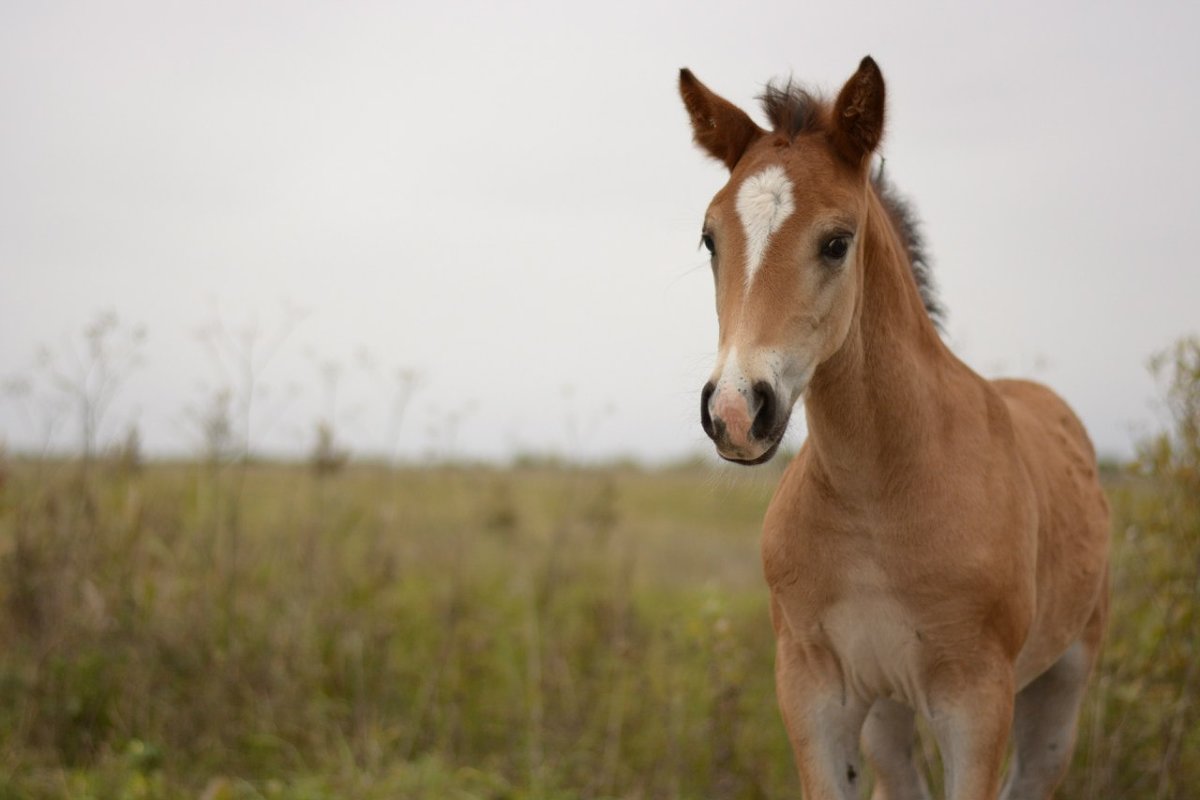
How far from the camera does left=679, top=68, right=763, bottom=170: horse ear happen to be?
3.04m

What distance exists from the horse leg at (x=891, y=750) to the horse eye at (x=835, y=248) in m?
1.79

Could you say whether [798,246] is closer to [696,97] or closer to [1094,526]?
[696,97]

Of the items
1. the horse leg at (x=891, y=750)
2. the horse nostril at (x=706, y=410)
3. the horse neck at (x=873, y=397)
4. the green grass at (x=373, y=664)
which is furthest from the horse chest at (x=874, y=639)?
the green grass at (x=373, y=664)

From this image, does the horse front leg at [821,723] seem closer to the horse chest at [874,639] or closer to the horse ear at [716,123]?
the horse chest at [874,639]

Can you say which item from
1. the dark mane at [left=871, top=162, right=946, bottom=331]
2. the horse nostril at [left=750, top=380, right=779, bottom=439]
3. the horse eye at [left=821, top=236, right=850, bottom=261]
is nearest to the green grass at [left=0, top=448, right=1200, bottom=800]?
the dark mane at [left=871, top=162, right=946, bottom=331]

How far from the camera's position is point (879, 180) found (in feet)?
11.6

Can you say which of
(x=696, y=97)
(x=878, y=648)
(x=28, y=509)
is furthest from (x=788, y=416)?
(x=28, y=509)

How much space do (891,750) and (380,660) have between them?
3.79 m

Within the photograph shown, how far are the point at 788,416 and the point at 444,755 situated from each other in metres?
4.48

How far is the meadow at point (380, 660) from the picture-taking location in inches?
211

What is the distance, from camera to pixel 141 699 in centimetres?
620

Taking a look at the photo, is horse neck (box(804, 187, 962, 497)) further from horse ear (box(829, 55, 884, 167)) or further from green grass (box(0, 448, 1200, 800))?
green grass (box(0, 448, 1200, 800))

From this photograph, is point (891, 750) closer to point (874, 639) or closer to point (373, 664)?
point (874, 639)

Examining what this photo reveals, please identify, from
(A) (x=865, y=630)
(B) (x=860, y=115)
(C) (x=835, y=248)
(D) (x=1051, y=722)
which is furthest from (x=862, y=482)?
(D) (x=1051, y=722)
